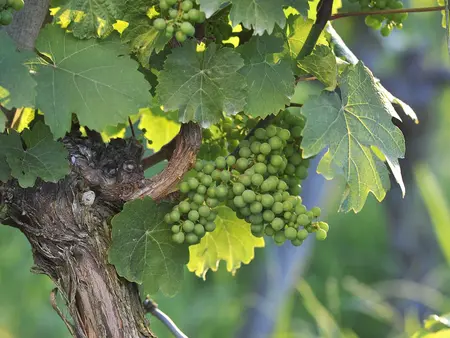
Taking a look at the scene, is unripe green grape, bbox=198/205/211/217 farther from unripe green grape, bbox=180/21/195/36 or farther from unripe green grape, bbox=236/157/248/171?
unripe green grape, bbox=180/21/195/36

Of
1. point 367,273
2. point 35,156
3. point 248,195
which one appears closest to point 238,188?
point 248,195

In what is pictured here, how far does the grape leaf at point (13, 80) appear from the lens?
2.28 feet

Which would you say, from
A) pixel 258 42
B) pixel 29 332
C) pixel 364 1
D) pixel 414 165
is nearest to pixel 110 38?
pixel 258 42

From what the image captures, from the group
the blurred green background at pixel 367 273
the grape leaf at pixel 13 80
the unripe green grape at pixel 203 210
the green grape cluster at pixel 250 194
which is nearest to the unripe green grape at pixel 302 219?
the green grape cluster at pixel 250 194

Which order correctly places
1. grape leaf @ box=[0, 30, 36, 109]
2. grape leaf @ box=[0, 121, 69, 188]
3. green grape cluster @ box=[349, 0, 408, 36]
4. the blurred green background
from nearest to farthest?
grape leaf @ box=[0, 30, 36, 109], grape leaf @ box=[0, 121, 69, 188], green grape cluster @ box=[349, 0, 408, 36], the blurred green background

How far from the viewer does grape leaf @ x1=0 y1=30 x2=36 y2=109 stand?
2.28ft

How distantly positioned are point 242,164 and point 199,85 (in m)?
0.10

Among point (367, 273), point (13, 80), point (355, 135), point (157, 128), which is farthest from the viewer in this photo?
point (367, 273)

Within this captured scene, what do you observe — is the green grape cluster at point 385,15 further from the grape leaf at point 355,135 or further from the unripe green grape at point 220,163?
the unripe green grape at point 220,163

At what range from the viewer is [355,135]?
0.81m

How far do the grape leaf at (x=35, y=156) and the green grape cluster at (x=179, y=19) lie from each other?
0.19 m

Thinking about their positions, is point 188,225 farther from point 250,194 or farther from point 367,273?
point 367,273

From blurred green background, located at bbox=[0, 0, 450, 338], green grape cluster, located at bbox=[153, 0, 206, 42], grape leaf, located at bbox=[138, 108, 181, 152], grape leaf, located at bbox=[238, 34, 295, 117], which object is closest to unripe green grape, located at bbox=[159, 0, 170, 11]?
green grape cluster, located at bbox=[153, 0, 206, 42]

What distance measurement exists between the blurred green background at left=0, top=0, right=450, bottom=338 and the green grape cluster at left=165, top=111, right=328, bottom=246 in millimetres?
1594
